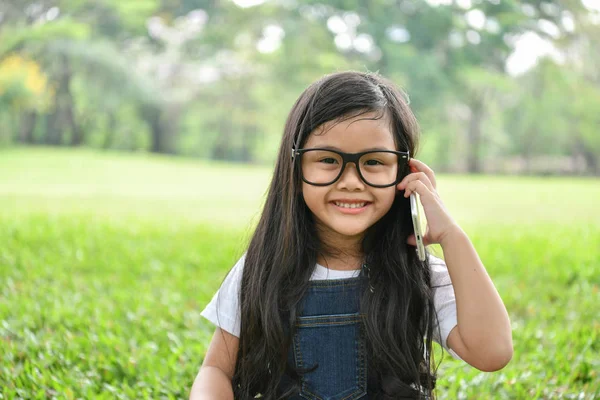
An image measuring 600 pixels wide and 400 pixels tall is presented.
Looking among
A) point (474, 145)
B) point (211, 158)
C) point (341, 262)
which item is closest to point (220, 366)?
point (341, 262)

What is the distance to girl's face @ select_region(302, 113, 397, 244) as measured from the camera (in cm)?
158

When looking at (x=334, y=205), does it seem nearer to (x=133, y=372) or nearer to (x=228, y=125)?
(x=133, y=372)

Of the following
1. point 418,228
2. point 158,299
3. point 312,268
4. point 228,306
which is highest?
point 418,228

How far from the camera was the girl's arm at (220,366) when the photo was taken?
5.38 ft

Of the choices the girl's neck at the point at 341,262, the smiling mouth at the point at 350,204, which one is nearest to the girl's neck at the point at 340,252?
the girl's neck at the point at 341,262

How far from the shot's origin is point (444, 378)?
8.26 ft

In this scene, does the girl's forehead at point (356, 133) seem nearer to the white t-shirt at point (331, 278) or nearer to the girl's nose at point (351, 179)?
the girl's nose at point (351, 179)

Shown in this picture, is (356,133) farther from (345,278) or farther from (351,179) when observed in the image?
(345,278)

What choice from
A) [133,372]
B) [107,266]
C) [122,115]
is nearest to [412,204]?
[133,372]

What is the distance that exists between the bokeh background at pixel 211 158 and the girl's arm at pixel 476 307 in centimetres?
85

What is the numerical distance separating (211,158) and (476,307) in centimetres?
2138

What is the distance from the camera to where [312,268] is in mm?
1676

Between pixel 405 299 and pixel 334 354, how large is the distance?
21 cm

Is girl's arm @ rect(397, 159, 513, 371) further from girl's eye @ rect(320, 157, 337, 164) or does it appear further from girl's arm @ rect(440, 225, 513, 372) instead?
girl's eye @ rect(320, 157, 337, 164)
